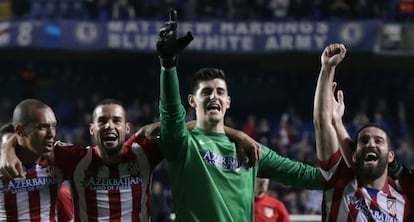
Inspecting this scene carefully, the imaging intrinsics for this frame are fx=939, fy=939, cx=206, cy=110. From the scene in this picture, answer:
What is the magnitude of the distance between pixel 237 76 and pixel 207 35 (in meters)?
2.30

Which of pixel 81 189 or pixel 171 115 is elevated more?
pixel 171 115

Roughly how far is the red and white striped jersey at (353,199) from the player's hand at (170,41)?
119cm

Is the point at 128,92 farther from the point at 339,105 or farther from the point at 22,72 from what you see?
→ the point at 339,105

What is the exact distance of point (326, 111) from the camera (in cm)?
550

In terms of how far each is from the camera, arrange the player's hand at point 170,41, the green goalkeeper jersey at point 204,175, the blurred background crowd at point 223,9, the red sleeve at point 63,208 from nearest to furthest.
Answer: the player's hand at point 170,41 < the green goalkeeper jersey at point 204,175 < the red sleeve at point 63,208 < the blurred background crowd at point 223,9

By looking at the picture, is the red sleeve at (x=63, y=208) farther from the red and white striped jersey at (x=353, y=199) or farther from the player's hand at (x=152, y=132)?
the red and white striped jersey at (x=353, y=199)

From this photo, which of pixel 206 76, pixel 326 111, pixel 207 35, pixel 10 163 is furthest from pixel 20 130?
pixel 207 35

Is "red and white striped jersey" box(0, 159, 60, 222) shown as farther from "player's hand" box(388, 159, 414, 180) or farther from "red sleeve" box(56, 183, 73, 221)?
"player's hand" box(388, 159, 414, 180)

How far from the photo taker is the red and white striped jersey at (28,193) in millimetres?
5695

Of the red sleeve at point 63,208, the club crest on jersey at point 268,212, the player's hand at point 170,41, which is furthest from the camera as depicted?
the club crest on jersey at point 268,212

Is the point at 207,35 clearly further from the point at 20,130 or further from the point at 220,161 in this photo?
the point at 220,161

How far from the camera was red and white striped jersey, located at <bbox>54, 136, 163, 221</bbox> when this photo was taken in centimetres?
561

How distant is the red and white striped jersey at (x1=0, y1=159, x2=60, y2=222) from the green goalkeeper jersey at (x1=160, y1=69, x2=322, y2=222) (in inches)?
31.1

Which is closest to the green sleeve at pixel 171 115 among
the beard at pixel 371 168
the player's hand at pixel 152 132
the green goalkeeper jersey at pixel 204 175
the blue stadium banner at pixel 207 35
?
the green goalkeeper jersey at pixel 204 175
